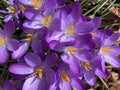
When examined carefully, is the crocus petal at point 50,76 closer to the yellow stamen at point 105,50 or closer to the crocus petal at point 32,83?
the crocus petal at point 32,83

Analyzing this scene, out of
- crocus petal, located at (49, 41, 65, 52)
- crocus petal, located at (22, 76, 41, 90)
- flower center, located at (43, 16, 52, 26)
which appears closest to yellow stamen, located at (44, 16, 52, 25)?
flower center, located at (43, 16, 52, 26)

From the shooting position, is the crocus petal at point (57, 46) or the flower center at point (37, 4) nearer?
the crocus petal at point (57, 46)

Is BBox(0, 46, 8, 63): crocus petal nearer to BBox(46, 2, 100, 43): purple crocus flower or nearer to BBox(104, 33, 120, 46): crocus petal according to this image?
BBox(46, 2, 100, 43): purple crocus flower

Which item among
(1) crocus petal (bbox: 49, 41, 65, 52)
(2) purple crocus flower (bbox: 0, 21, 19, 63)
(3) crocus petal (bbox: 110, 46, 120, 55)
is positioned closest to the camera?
(1) crocus petal (bbox: 49, 41, 65, 52)

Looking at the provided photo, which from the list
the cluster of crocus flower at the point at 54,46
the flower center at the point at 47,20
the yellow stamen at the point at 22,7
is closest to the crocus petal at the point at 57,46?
the cluster of crocus flower at the point at 54,46

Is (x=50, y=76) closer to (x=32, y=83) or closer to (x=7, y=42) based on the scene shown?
(x=32, y=83)

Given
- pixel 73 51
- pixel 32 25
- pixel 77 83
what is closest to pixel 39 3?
pixel 32 25

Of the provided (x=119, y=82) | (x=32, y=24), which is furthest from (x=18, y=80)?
(x=119, y=82)
